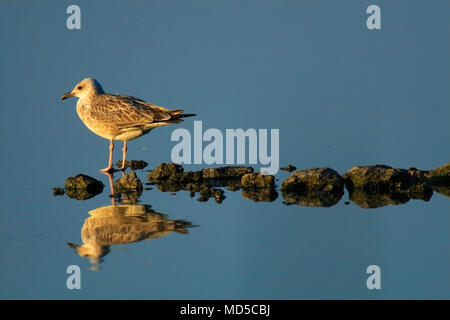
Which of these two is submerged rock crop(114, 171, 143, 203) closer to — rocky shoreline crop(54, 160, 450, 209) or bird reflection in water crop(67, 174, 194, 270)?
rocky shoreline crop(54, 160, 450, 209)

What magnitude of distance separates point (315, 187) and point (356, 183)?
79cm

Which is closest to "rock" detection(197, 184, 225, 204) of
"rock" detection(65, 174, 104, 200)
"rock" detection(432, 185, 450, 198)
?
"rock" detection(65, 174, 104, 200)

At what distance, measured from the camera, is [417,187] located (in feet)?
47.7

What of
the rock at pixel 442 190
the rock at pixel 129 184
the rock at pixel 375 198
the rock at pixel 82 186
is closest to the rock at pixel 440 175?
the rock at pixel 442 190

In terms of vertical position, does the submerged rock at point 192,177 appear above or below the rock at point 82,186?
above

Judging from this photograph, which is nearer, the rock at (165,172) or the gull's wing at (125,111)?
the rock at (165,172)

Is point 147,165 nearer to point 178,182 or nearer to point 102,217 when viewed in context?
point 178,182

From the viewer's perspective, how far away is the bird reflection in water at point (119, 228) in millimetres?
11745

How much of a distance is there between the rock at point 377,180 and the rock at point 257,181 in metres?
1.36

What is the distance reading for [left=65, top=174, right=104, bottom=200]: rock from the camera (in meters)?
14.7

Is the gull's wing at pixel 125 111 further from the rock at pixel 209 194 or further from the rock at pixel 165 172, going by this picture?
the rock at pixel 209 194

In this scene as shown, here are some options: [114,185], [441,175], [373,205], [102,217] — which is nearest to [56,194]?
[114,185]

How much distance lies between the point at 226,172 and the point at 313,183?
1886mm

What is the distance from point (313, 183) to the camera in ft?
48.2
